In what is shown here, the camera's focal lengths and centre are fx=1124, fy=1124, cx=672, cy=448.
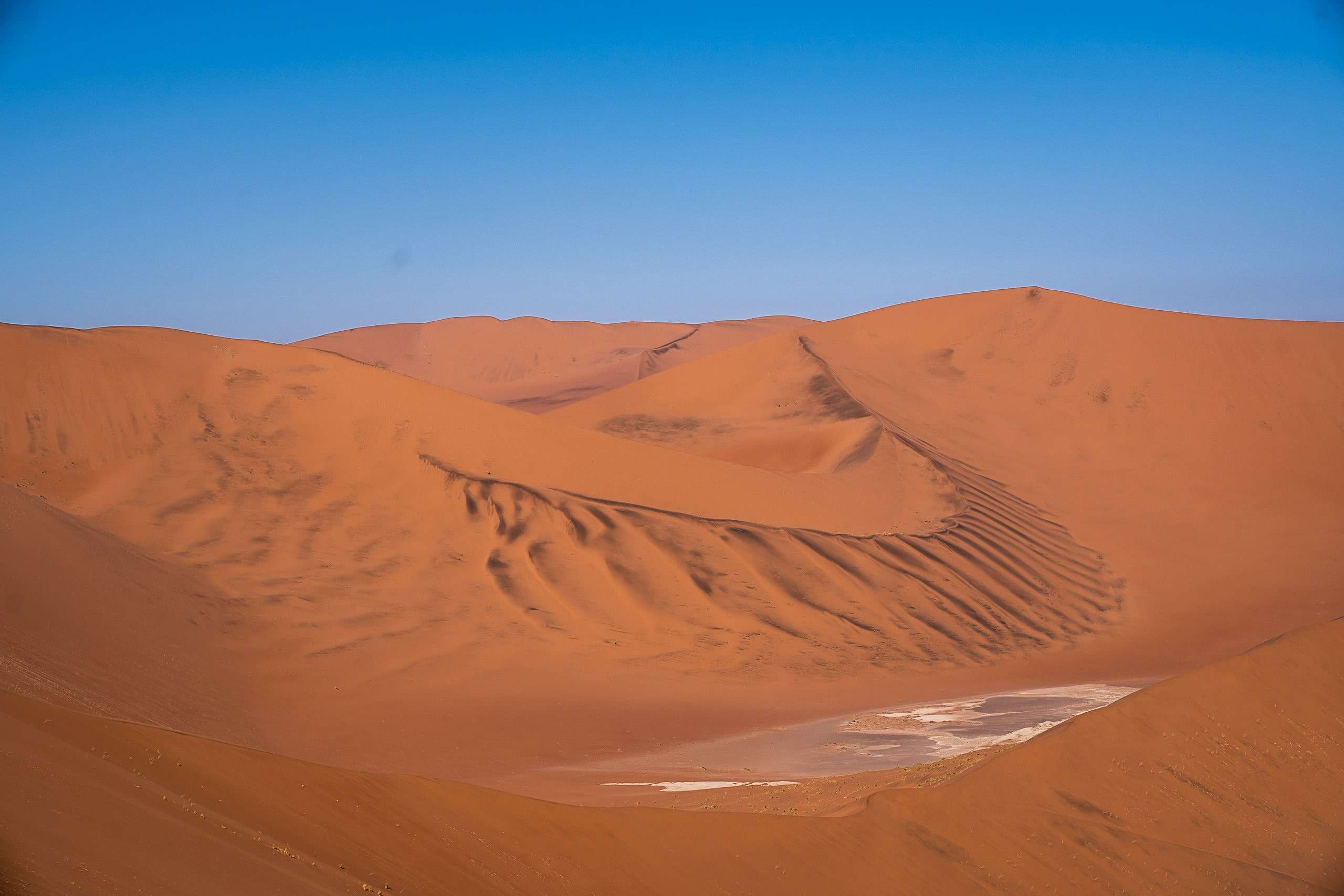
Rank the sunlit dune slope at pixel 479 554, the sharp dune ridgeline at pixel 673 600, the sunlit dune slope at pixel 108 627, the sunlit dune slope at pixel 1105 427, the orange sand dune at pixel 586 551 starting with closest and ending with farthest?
the sharp dune ridgeline at pixel 673 600
the sunlit dune slope at pixel 108 627
the orange sand dune at pixel 586 551
the sunlit dune slope at pixel 479 554
the sunlit dune slope at pixel 1105 427

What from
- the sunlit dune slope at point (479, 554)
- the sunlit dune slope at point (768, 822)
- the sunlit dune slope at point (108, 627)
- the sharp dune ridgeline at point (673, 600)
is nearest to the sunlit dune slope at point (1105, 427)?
the sharp dune ridgeline at point (673, 600)

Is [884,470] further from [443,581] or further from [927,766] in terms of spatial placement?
[927,766]

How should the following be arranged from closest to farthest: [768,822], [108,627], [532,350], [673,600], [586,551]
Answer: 1. [768,822]
2. [108,627]
3. [673,600]
4. [586,551]
5. [532,350]

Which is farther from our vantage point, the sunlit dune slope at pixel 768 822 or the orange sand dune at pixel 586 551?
the orange sand dune at pixel 586 551

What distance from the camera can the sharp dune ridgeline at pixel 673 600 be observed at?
7.26m

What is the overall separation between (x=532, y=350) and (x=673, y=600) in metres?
67.5

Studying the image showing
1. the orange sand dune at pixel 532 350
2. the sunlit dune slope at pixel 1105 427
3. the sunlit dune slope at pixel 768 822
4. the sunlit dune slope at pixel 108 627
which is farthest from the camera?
the orange sand dune at pixel 532 350

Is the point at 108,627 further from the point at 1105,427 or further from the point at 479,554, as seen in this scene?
the point at 1105,427

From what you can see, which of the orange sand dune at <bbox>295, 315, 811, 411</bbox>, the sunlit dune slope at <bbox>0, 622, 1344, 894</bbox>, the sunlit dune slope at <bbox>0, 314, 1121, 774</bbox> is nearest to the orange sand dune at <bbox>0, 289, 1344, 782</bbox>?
the sunlit dune slope at <bbox>0, 314, 1121, 774</bbox>

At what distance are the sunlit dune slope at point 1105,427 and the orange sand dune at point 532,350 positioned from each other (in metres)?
32.1

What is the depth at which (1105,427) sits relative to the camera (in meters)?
33.1

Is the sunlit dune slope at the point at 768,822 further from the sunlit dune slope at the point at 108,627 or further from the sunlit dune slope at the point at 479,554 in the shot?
the sunlit dune slope at the point at 479,554

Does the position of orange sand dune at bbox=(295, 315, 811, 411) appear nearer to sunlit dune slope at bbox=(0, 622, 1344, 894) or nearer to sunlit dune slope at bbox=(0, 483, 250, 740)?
sunlit dune slope at bbox=(0, 483, 250, 740)

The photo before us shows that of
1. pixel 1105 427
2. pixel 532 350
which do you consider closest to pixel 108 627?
pixel 1105 427
